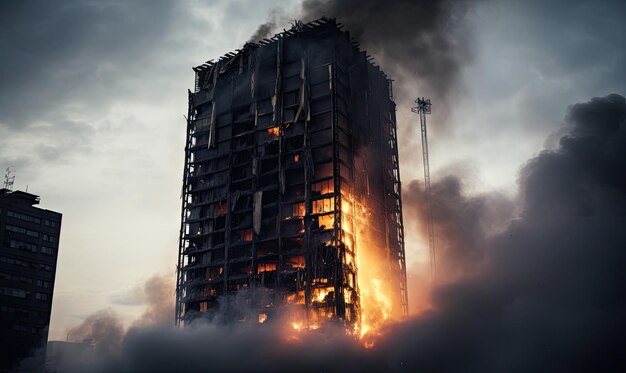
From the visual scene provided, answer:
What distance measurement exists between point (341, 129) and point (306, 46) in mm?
18127

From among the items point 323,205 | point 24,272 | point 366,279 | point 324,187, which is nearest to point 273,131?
point 324,187

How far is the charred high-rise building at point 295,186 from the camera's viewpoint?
112 m

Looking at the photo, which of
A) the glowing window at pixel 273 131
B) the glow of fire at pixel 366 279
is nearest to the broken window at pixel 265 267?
the glow of fire at pixel 366 279

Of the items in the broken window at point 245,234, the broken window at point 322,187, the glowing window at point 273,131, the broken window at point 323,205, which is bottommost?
the broken window at point 245,234

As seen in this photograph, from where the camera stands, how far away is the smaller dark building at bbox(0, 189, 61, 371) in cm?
14788

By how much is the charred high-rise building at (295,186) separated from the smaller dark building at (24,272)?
4779 cm

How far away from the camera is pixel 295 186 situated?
386 feet

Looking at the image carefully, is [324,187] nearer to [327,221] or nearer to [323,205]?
[323,205]

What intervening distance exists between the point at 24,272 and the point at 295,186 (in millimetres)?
74155

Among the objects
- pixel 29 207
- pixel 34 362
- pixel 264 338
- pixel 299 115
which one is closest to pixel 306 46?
pixel 299 115

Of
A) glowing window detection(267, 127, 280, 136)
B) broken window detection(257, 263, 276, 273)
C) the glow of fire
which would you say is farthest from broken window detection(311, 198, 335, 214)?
glowing window detection(267, 127, 280, 136)

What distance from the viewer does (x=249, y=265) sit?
11938 centimetres

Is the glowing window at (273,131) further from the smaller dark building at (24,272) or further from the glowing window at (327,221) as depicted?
the smaller dark building at (24,272)

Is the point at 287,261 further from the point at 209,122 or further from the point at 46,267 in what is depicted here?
the point at 46,267
